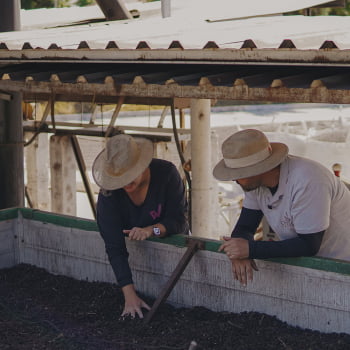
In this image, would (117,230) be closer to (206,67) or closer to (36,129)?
(206,67)

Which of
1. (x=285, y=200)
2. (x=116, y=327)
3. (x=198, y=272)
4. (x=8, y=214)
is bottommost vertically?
(x=116, y=327)

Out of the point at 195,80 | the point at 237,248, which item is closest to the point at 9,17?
the point at 195,80

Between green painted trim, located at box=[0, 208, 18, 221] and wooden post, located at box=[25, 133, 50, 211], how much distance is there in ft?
12.2

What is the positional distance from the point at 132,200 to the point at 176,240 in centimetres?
35

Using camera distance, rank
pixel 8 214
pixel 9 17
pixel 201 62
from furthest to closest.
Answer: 1. pixel 9 17
2. pixel 8 214
3. pixel 201 62

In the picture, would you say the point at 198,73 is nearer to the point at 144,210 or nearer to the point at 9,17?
the point at 144,210

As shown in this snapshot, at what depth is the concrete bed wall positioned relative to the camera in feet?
12.9

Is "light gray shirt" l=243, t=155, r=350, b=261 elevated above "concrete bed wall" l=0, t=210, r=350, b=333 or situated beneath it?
elevated above

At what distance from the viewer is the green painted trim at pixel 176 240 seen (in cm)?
387

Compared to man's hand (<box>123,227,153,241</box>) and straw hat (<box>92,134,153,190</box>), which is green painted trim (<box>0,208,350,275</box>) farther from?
straw hat (<box>92,134,153,190</box>)

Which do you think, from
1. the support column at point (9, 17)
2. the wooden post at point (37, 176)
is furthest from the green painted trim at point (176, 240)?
the wooden post at point (37, 176)

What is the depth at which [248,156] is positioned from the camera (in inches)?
151

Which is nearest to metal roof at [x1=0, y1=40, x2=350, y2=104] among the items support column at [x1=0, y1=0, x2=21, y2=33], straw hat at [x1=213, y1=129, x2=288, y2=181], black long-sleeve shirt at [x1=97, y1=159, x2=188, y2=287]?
straw hat at [x1=213, y1=129, x2=288, y2=181]

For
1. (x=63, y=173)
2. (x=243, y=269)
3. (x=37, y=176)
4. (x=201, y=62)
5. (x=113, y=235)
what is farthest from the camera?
(x=37, y=176)
